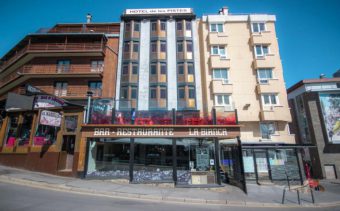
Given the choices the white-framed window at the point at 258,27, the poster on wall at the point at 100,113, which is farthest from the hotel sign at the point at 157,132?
the white-framed window at the point at 258,27

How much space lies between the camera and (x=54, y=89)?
Result: 80.8 ft

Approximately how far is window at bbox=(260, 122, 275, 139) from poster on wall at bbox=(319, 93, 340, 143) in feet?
21.1

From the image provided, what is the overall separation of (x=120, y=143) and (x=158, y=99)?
11.8 m

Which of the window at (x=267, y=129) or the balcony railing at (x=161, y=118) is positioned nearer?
the balcony railing at (x=161, y=118)

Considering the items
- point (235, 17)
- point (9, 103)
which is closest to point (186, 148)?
point (9, 103)

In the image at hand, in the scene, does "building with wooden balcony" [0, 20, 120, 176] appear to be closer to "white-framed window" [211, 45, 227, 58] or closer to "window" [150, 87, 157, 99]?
"window" [150, 87, 157, 99]

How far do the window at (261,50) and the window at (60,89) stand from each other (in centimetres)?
2624

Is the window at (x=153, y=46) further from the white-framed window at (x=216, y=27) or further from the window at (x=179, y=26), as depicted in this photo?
the white-framed window at (x=216, y=27)

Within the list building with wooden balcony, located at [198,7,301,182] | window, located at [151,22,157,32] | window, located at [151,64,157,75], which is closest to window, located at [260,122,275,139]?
building with wooden balcony, located at [198,7,301,182]

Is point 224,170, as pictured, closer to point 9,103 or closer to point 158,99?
point 158,99

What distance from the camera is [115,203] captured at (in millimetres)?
8344

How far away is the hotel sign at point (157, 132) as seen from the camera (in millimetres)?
13227

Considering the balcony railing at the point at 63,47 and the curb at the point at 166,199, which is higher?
the balcony railing at the point at 63,47

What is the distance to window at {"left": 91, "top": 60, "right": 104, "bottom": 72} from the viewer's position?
2528cm
